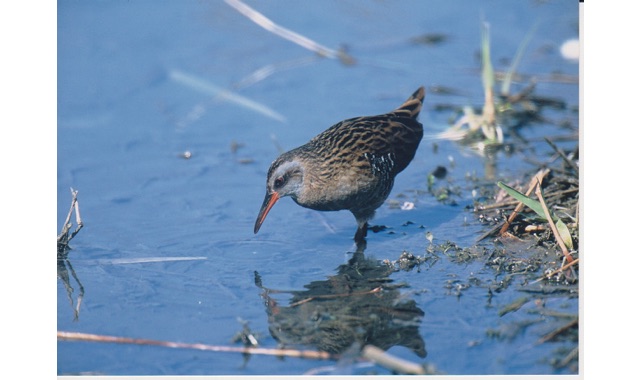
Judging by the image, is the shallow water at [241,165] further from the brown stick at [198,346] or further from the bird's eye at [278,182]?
the bird's eye at [278,182]

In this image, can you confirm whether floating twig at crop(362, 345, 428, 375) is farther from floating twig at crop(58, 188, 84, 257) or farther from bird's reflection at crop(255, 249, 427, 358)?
floating twig at crop(58, 188, 84, 257)

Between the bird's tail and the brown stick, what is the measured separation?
237 centimetres

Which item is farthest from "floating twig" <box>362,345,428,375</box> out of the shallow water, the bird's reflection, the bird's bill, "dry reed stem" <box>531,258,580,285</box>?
the bird's bill

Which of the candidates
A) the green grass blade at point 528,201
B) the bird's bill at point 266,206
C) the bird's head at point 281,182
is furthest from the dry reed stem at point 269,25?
the green grass blade at point 528,201

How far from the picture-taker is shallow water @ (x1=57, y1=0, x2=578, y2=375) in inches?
193

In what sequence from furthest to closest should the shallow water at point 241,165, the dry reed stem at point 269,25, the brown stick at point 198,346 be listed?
the dry reed stem at point 269,25, the shallow water at point 241,165, the brown stick at point 198,346

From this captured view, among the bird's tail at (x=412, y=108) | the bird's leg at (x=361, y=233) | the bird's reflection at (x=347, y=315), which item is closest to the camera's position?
the bird's reflection at (x=347, y=315)

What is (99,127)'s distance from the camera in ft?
24.5

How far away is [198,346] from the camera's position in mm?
4738

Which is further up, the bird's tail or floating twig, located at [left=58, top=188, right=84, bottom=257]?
the bird's tail

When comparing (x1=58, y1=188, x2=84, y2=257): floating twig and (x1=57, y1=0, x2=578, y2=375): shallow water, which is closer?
(x1=57, y1=0, x2=578, y2=375): shallow water

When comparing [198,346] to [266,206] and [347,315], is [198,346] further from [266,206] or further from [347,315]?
[266,206]

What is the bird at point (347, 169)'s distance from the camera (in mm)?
5914

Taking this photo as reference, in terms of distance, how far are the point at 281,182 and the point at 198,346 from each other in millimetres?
1447
